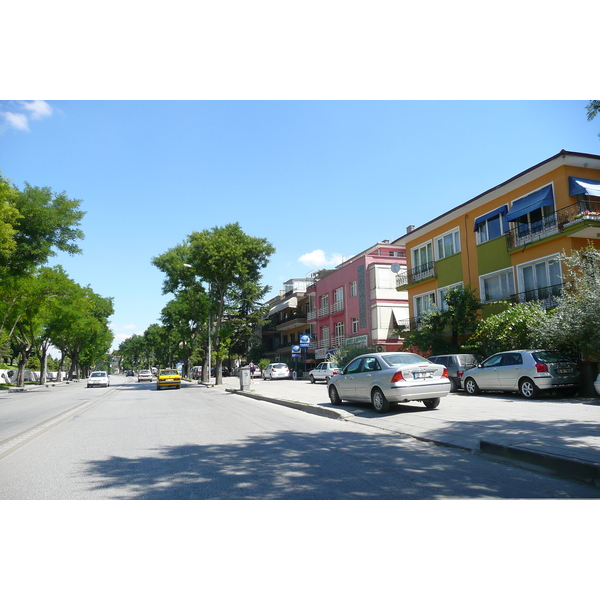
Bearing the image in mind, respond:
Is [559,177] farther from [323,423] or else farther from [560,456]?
[560,456]

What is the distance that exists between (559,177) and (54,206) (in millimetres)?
27365

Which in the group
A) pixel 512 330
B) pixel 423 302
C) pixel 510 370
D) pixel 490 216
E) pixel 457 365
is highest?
pixel 490 216

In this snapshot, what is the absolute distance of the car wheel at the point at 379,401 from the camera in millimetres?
12422

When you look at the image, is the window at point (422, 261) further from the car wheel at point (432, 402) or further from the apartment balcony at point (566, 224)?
the car wheel at point (432, 402)

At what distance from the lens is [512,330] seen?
66.5ft

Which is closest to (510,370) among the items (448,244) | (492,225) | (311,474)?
(492,225)

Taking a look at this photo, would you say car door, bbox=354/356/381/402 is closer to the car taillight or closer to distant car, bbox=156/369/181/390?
the car taillight

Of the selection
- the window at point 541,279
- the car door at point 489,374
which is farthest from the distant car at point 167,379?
the window at point 541,279

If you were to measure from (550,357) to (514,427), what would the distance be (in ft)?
24.8

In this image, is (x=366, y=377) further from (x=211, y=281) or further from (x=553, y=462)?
(x=211, y=281)

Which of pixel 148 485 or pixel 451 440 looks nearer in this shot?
pixel 148 485

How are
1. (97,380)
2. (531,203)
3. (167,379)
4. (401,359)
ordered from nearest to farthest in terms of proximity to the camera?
1. (401,359)
2. (531,203)
3. (167,379)
4. (97,380)

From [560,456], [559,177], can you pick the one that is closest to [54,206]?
[559,177]

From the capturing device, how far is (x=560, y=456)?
635cm
